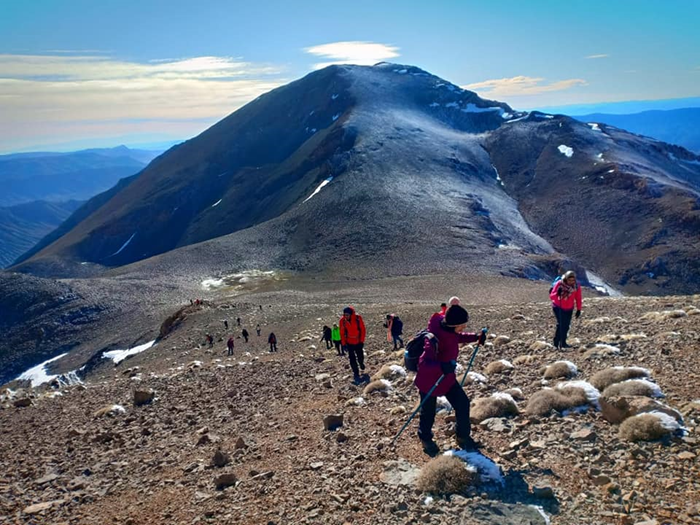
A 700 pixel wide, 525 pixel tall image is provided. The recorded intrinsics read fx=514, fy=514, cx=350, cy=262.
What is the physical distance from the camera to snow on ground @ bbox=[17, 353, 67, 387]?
48.2 meters

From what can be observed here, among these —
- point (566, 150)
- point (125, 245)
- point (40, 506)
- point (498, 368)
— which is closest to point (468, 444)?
point (498, 368)

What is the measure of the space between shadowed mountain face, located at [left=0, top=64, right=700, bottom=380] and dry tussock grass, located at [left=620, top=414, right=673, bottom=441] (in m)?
49.2

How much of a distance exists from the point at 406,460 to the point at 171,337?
32.7 metres

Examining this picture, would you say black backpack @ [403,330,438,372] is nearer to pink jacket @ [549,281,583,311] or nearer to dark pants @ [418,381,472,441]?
dark pants @ [418,381,472,441]

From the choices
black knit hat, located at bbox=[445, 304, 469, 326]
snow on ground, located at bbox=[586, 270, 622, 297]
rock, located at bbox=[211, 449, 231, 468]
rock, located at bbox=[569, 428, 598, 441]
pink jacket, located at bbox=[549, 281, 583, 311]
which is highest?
black knit hat, located at bbox=[445, 304, 469, 326]

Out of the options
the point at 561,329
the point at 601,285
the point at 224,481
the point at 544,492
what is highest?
the point at 561,329

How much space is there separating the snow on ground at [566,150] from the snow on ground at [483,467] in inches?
5131

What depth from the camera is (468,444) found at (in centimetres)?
738

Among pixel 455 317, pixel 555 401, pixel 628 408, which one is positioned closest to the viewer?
pixel 628 408

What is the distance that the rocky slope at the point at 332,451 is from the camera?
19.6ft

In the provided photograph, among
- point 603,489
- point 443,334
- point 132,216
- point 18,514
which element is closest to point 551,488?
point 603,489

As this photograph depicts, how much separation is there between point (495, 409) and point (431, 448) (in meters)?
1.49

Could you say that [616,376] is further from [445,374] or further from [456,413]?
[445,374]

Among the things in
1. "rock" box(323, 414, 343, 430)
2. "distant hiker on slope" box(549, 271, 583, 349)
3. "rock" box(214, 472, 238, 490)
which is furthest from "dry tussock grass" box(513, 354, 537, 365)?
"rock" box(214, 472, 238, 490)
